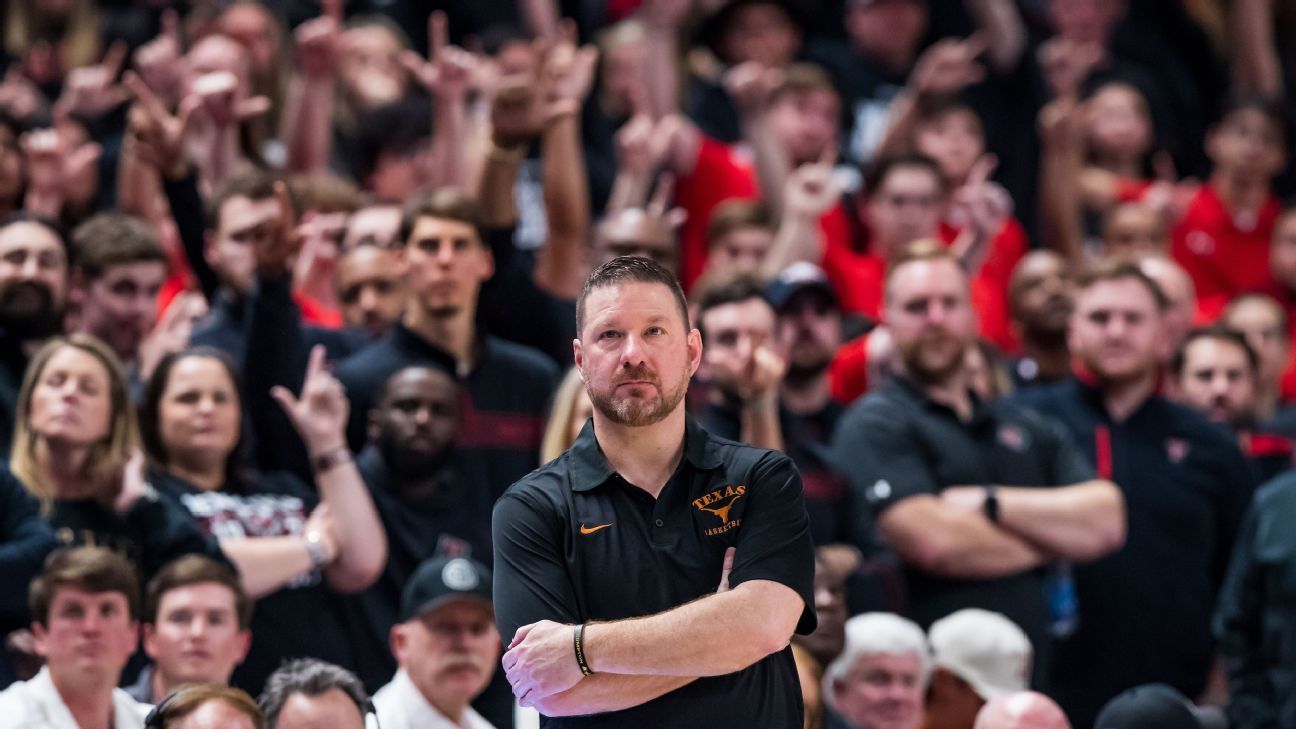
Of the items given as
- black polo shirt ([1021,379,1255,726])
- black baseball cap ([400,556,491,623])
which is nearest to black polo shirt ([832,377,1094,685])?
black polo shirt ([1021,379,1255,726])

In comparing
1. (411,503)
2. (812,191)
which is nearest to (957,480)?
(411,503)

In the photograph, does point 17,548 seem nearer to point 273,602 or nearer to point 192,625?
point 192,625

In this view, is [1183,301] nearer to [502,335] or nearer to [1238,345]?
[1238,345]

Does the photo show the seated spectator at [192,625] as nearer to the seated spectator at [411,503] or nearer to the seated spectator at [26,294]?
the seated spectator at [411,503]

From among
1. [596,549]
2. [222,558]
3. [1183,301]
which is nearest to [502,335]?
[222,558]

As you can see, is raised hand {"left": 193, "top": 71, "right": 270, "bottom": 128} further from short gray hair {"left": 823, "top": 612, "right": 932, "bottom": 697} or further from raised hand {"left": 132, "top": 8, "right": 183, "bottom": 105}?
short gray hair {"left": 823, "top": 612, "right": 932, "bottom": 697}

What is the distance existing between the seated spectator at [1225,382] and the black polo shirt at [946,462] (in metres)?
1.38

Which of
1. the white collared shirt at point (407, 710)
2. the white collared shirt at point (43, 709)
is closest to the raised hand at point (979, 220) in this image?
the white collared shirt at point (407, 710)

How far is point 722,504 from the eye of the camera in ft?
13.3

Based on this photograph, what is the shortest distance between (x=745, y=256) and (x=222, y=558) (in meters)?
3.29

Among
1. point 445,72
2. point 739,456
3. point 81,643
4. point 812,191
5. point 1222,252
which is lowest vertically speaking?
point 81,643

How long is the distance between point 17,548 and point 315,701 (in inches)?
41.3

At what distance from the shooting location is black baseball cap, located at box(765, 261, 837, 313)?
7660 mm

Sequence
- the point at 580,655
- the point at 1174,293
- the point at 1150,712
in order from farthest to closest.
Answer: the point at 1174,293, the point at 1150,712, the point at 580,655
